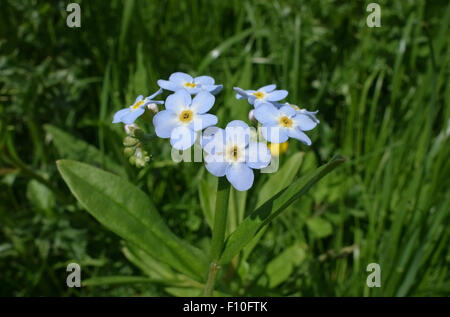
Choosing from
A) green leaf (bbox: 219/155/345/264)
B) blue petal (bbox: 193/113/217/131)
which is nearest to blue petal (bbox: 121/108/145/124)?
blue petal (bbox: 193/113/217/131)

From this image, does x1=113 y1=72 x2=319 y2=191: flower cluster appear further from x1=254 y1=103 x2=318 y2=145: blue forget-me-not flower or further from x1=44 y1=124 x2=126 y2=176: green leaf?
x1=44 y1=124 x2=126 y2=176: green leaf

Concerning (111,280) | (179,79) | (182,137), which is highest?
(179,79)

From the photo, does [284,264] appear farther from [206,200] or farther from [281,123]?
[281,123]

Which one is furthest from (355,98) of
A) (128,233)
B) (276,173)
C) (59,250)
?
(59,250)

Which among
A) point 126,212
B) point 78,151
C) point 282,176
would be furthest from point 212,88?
point 78,151

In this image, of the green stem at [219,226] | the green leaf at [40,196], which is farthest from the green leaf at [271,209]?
the green leaf at [40,196]

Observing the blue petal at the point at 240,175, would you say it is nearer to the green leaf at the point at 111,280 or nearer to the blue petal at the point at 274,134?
the blue petal at the point at 274,134
